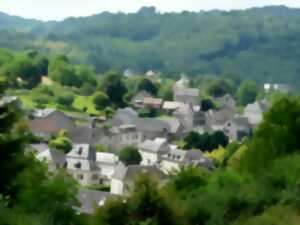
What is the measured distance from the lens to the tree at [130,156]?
39.6m

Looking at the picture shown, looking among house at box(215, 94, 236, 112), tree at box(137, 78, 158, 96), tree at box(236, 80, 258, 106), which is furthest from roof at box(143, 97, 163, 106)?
tree at box(236, 80, 258, 106)

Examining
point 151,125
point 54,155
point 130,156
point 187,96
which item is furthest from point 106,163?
point 187,96

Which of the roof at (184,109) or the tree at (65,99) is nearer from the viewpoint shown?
the tree at (65,99)

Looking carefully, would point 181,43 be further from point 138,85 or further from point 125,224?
point 125,224

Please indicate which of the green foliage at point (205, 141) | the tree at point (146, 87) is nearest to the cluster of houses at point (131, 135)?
the green foliage at point (205, 141)

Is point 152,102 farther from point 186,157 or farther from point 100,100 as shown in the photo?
point 186,157

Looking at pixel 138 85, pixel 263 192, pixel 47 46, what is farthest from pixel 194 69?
pixel 263 192

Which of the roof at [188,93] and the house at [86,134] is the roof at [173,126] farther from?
the roof at [188,93]

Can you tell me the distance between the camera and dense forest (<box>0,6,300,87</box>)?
117 m

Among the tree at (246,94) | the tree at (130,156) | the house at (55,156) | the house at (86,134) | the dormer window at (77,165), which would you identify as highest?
the house at (55,156)

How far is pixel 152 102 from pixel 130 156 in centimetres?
2309

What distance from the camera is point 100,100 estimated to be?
57.4 m

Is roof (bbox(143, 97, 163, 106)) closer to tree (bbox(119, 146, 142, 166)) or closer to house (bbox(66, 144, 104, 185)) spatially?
tree (bbox(119, 146, 142, 166))

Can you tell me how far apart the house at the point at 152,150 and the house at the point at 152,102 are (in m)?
18.6
